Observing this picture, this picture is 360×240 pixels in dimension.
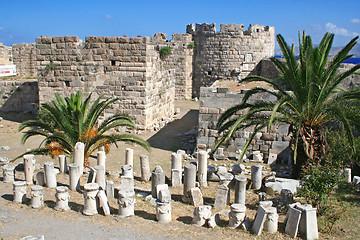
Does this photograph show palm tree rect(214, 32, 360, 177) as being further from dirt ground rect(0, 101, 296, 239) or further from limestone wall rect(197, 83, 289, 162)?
limestone wall rect(197, 83, 289, 162)

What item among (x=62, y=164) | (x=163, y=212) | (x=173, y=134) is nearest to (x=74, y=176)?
(x=62, y=164)

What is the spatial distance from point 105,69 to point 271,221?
373 inches

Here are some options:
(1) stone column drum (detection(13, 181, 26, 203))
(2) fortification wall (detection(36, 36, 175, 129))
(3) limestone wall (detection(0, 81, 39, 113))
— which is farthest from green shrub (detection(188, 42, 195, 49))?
(1) stone column drum (detection(13, 181, 26, 203))

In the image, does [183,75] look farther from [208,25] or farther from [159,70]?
[159,70]

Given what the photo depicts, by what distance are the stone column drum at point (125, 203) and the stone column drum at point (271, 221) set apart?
2.33m

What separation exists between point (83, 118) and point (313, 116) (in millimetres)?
5451

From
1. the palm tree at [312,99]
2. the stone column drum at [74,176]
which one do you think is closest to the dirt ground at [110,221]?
the stone column drum at [74,176]

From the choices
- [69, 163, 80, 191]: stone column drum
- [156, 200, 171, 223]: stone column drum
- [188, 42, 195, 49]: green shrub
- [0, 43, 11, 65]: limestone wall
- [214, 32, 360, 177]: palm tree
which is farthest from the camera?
[0, 43, 11, 65]: limestone wall

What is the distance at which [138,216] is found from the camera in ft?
21.2

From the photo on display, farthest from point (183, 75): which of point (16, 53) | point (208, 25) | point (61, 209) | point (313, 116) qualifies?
point (61, 209)

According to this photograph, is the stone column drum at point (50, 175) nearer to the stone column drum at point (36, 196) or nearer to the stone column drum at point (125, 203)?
the stone column drum at point (36, 196)

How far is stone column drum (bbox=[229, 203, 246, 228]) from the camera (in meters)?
5.94

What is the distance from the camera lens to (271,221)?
582 centimetres

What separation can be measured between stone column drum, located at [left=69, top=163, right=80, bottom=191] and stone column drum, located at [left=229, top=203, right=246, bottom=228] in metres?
3.31
